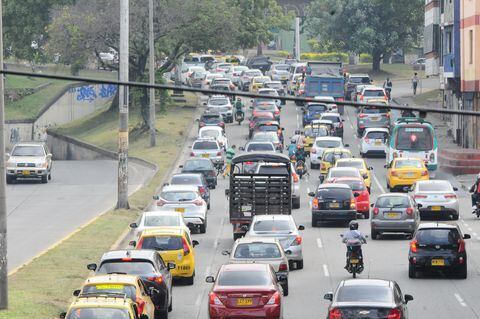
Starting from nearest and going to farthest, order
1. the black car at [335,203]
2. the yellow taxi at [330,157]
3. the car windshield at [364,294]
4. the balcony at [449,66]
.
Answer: the car windshield at [364,294] → the black car at [335,203] → the yellow taxi at [330,157] → the balcony at [449,66]

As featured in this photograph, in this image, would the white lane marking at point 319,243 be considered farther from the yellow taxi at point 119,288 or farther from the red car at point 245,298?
the yellow taxi at point 119,288

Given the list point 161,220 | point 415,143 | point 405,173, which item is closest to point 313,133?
point 415,143

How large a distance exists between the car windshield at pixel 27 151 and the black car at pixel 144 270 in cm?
3604

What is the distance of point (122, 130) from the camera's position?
49062 mm

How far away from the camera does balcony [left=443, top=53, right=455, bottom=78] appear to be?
7662 cm

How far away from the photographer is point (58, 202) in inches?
2148

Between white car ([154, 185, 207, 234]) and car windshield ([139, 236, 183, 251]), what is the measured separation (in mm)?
11329

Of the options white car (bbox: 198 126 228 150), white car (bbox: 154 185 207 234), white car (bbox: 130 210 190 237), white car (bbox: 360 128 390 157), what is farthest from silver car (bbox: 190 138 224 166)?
white car (bbox: 130 210 190 237)

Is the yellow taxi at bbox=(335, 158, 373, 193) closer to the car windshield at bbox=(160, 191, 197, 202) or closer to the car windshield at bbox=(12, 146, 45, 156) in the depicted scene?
the car windshield at bbox=(160, 191, 197, 202)

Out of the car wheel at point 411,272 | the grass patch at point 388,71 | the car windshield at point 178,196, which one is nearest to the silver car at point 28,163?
the car windshield at point 178,196

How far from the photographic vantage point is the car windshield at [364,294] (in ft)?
79.3

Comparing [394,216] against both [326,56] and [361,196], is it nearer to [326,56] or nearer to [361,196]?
[361,196]

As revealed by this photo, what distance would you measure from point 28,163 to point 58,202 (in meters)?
7.82

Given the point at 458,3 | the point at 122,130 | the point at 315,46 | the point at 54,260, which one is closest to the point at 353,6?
the point at 315,46
